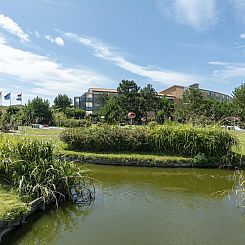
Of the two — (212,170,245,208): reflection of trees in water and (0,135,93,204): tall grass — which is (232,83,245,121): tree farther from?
(0,135,93,204): tall grass

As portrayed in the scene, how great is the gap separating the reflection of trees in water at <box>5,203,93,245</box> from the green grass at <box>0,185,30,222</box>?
373 millimetres

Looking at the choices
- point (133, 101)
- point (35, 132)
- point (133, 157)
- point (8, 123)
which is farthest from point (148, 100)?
point (8, 123)

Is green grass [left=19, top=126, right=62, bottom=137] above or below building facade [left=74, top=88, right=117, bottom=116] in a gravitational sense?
below

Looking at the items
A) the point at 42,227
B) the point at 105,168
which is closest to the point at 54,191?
the point at 42,227

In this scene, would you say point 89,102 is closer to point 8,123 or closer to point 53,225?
point 8,123

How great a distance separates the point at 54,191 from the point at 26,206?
1051 mm

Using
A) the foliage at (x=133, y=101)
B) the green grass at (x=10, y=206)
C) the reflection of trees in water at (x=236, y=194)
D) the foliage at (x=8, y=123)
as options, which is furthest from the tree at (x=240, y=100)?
the green grass at (x=10, y=206)

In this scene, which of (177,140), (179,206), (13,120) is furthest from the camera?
(177,140)

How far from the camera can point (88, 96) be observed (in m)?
80.2

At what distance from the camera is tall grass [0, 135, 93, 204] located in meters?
6.93

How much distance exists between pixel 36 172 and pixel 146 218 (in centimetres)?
261

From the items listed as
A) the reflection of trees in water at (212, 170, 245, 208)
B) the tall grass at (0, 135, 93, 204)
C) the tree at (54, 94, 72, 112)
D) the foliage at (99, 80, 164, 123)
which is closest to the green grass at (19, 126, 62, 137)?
the tall grass at (0, 135, 93, 204)

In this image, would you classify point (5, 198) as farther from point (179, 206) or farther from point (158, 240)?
point (179, 206)

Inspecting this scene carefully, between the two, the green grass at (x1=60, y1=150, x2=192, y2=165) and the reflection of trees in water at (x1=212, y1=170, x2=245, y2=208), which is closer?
the reflection of trees in water at (x1=212, y1=170, x2=245, y2=208)
